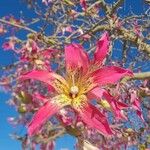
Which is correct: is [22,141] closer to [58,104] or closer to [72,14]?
[58,104]

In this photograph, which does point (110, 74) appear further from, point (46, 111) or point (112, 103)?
point (46, 111)

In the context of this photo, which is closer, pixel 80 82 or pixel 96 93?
pixel 96 93

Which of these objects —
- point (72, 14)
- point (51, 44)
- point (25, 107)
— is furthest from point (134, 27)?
point (25, 107)

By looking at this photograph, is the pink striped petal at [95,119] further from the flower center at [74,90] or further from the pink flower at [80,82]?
the flower center at [74,90]

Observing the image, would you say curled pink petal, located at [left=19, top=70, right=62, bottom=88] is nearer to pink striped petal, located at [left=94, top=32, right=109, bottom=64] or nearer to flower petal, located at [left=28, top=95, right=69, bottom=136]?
flower petal, located at [left=28, top=95, right=69, bottom=136]

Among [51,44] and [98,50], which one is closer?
[98,50]

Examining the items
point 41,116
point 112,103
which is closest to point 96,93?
point 112,103

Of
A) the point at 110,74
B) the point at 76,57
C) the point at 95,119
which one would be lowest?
the point at 95,119

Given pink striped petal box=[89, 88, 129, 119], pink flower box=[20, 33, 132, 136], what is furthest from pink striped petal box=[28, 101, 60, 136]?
pink striped petal box=[89, 88, 129, 119]
